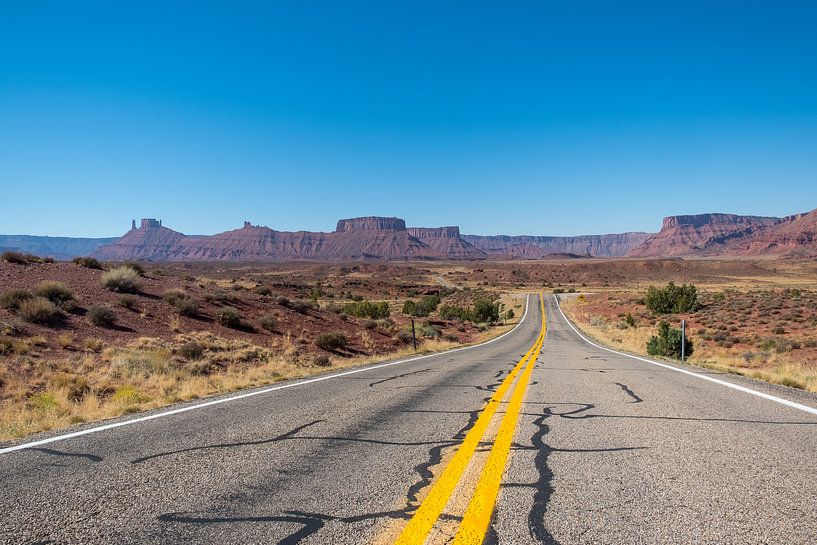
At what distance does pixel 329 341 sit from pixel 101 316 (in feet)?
29.7

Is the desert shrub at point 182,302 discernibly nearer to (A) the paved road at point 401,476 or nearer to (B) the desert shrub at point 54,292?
(B) the desert shrub at point 54,292

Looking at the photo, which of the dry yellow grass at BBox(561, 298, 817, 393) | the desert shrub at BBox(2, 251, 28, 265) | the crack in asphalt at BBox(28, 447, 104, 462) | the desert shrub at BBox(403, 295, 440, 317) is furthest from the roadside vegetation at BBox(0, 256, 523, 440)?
the desert shrub at BBox(403, 295, 440, 317)

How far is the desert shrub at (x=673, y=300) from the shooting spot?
53.3 m

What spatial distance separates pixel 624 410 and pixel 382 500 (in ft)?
14.6

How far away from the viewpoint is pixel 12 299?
16609 mm

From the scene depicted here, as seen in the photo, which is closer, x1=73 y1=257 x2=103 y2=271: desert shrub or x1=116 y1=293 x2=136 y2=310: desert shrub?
x1=116 y1=293 x2=136 y2=310: desert shrub

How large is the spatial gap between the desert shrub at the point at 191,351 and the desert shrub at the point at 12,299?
5.26 meters

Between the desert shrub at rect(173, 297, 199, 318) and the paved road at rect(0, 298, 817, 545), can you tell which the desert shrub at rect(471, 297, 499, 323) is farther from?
the paved road at rect(0, 298, 817, 545)

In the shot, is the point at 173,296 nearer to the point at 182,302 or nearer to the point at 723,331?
the point at 182,302

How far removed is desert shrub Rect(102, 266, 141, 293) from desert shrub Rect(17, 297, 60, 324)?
486 centimetres

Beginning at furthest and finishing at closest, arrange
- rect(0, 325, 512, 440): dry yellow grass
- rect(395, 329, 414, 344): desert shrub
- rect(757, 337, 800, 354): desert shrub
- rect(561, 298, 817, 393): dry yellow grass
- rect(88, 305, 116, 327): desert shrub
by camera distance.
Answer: rect(395, 329, 414, 344): desert shrub, rect(757, 337, 800, 354): desert shrub, rect(88, 305, 116, 327): desert shrub, rect(561, 298, 817, 393): dry yellow grass, rect(0, 325, 512, 440): dry yellow grass

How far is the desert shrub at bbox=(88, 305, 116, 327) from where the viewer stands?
1773cm

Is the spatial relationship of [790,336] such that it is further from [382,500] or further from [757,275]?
[757,275]

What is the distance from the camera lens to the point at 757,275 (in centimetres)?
14025
